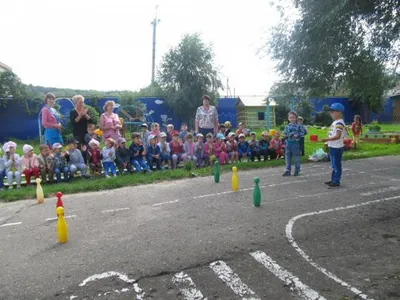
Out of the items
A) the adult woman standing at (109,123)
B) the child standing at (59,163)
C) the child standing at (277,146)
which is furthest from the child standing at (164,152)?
the child standing at (277,146)

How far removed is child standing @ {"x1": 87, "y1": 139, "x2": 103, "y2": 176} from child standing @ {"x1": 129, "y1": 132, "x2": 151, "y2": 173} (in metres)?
0.93

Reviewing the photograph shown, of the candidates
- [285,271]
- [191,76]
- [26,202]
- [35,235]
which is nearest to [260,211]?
[285,271]

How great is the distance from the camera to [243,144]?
11.6 meters

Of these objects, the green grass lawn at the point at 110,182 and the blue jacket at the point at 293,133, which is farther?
the blue jacket at the point at 293,133

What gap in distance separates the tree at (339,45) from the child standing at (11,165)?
7.75m

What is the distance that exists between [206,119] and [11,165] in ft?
18.7

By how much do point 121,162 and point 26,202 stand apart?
298 cm

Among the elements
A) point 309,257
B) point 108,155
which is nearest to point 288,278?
point 309,257

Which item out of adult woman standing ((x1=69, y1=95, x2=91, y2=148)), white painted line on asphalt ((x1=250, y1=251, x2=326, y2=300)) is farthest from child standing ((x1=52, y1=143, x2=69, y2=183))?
white painted line on asphalt ((x1=250, y1=251, x2=326, y2=300))

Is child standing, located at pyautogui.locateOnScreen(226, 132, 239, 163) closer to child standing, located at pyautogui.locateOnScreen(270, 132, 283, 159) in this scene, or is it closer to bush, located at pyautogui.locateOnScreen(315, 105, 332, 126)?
child standing, located at pyautogui.locateOnScreen(270, 132, 283, 159)

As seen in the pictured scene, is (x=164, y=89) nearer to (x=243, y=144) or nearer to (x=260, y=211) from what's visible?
(x=243, y=144)

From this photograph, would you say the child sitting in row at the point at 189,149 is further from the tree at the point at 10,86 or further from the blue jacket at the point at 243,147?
the tree at the point at 10,86

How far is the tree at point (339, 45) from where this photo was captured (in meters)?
8.22

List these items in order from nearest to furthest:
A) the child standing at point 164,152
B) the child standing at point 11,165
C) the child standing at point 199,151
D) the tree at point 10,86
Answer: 1. the child standing at point 11,165
2. the child standing at point 164,152
3. the child standing at point 199,151
4. the tree at point 10,86
